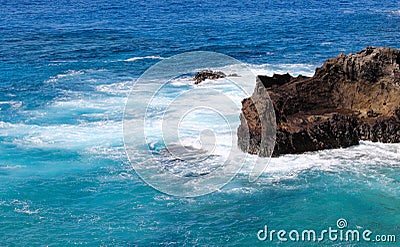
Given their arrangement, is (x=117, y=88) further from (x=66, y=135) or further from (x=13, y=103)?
(x=66, y=135)

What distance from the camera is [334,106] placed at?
24.3 metres

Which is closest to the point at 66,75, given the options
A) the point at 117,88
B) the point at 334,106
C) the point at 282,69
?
the point at 117,88

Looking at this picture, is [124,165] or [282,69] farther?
[282,69]

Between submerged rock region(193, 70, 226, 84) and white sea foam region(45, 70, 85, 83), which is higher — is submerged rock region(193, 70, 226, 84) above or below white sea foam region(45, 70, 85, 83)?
below

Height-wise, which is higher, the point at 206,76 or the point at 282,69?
the point at 282,69

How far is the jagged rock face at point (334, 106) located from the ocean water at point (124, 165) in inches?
24.9

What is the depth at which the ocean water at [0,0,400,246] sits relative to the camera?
1731 cm

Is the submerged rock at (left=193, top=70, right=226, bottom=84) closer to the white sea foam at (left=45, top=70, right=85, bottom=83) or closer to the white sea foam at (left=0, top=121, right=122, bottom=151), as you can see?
the white sea foam at (left=45, top=70, right=85, bottom=83)

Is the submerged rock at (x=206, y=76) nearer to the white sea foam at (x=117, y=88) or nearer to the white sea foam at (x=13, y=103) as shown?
the white sea foam at (x=117, y=88)

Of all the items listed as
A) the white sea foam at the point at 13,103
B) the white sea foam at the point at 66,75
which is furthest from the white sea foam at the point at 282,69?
the white sea foam at the point at 13,103

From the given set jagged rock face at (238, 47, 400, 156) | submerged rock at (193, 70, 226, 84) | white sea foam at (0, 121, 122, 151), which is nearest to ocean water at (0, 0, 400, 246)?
white sea foam at (0, 121, 122, 151)

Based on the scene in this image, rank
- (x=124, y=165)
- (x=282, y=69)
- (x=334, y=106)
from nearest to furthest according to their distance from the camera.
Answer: (x=124, y=165), (x=334, y=106), (x=282, y=69)

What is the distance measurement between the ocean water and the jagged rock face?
633 millimetres

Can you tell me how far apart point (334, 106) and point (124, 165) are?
9.31m
